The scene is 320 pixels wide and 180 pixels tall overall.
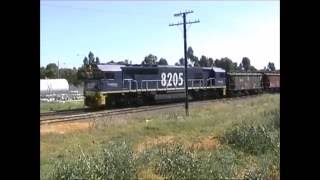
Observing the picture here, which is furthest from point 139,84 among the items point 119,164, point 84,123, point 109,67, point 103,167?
point 103,167

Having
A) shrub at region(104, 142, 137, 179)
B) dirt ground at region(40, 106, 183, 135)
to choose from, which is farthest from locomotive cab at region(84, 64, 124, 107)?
shrub at region(104, 142, 137, 179)

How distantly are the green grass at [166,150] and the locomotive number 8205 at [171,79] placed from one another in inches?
416

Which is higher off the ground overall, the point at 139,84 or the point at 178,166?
the point at 139,84

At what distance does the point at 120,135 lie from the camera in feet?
66.6

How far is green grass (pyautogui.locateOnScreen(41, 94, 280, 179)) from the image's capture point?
12.4 metres

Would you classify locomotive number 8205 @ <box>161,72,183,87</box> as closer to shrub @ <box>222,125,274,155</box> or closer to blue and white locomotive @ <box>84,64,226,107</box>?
blue and white locomotive @ <box>84,64,226,107</box>

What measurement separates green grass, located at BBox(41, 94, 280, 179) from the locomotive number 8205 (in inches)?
416

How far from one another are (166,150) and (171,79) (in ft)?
83.5

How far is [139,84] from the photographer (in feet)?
120

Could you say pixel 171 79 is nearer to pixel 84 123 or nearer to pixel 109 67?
pixel 109 67
